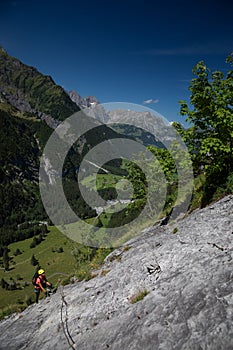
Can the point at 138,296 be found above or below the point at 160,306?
below

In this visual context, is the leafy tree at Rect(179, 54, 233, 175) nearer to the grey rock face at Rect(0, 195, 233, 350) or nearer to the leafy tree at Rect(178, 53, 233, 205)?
the leafy tree at Rect(178, 53, 233, 205)

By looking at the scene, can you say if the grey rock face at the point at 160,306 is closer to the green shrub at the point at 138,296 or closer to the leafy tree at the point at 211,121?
the green shrub at the point at 138,296

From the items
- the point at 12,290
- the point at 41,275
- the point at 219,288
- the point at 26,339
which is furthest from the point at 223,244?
the point at 12,290

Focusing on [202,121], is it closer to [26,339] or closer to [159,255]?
[159,255]

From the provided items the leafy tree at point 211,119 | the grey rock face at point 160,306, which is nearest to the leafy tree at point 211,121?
the leafy tree at point 211,119

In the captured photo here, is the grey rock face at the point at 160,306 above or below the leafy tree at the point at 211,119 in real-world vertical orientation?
below

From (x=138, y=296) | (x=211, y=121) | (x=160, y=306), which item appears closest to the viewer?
(x=160, y=306)

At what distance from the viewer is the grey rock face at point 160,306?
25.7ft

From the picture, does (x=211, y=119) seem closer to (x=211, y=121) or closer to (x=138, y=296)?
(x=211, y=121)

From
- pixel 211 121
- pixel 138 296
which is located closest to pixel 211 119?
pixel 211 121

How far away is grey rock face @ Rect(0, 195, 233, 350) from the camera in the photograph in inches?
309

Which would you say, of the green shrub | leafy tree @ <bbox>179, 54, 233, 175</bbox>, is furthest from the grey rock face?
leafy tree @ <bbox>179, 54, 233, 175</bbox>

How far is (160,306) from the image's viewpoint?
9680 mm

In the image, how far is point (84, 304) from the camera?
47.8 ft
